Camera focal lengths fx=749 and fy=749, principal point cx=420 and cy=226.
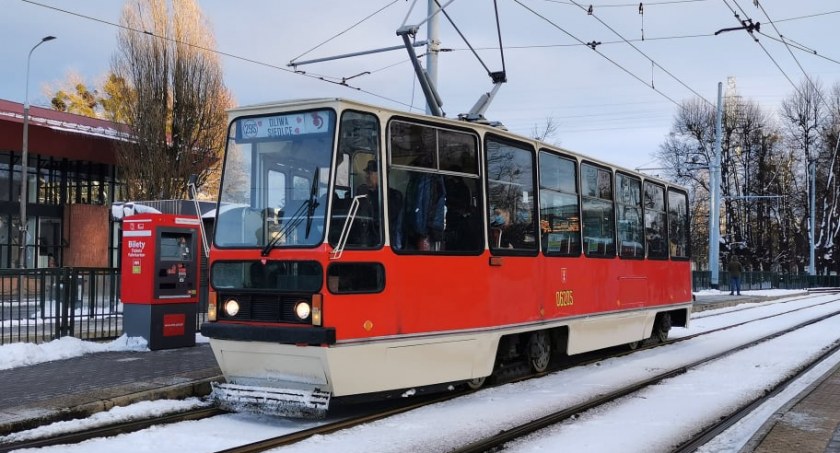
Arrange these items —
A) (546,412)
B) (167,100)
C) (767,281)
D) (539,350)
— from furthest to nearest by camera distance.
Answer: (767,281) → (167,100) → (539,350) → (546,412)

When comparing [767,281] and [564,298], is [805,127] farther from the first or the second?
[564,298]

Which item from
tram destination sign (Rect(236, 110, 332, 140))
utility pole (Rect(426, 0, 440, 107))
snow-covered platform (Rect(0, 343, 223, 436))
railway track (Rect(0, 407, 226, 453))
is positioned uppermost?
utility pole (Rect(426, 0, 440, 107))

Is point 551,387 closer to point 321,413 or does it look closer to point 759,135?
point 321,413

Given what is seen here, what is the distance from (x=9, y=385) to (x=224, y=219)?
312 cm

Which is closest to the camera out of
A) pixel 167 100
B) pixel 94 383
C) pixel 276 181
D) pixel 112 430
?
pixel 112 430

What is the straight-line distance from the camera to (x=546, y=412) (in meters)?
7.68

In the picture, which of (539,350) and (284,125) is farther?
(539,350)

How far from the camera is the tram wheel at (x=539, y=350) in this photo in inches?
380

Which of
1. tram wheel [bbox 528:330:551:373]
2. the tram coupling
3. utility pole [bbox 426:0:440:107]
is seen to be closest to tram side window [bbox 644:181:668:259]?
tram wheel [bbox 528:330:551:373]

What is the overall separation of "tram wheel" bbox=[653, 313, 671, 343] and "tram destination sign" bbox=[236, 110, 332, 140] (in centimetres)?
915

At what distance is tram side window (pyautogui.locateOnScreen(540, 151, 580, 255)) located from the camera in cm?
960

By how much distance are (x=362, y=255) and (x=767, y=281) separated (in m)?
46.9

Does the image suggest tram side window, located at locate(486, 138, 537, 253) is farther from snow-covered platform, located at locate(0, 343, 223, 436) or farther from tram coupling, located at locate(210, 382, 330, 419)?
snow-covered platform, located at locate(0, 343, 223, 436)

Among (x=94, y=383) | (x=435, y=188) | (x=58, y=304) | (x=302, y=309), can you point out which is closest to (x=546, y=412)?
(x=435, y=188)
